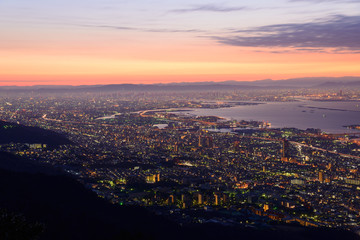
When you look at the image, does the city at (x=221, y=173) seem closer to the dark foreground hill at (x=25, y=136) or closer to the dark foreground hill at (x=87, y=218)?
the dark foreground hill at (x=25, y=136)

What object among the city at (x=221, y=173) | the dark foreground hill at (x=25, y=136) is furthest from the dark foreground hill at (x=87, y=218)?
the dark foreground hill at (x=25, y=136)

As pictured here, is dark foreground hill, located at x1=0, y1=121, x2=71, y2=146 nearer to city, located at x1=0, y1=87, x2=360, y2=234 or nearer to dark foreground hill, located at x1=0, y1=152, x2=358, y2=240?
city, located at x1=0, y1=87, x2=360, y2=234

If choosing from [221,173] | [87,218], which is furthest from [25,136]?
[87,218]

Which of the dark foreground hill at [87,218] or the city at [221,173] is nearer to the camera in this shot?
the dark foreground hill at [87,218]

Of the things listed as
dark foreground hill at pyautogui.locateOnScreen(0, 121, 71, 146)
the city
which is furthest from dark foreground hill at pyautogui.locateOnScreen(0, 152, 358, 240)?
dark foreground hill at pyautogui.locateOnScreen(0, 121, 71, 146)

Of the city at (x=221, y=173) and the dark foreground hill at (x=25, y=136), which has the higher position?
the dark foreground hill at (x=25, y=136)

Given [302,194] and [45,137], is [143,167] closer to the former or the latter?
[302,194]
